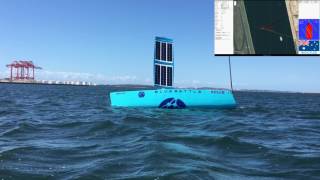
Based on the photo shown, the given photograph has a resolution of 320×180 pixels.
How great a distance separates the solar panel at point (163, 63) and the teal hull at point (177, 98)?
0.78 metres

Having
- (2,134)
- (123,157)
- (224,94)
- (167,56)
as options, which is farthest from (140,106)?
(123,157)

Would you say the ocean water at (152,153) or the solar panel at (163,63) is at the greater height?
the solar panel at (163,63)

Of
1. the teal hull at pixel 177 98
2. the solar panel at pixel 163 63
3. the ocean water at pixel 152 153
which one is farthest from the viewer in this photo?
the solar panel at pixel 163 63

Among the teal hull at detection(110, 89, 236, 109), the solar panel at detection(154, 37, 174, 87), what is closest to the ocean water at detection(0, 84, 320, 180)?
the teal hull at detection(110, 89, 236, 109)

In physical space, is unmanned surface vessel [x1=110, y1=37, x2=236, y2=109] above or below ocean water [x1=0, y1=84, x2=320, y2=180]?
above

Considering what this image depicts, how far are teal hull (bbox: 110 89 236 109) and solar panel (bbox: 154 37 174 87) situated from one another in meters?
0.78

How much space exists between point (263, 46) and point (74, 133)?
7256 mm

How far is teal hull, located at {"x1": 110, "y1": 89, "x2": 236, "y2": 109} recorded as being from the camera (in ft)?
84.4

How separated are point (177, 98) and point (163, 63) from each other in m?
2.24

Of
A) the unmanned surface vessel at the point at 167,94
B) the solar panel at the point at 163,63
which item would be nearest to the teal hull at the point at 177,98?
the unmanned surface vessel at the point at 167,94

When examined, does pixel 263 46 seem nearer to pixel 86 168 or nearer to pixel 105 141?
pixel 86 168

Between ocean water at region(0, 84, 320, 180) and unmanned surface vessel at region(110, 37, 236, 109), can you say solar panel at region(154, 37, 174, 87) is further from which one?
ocean water at region(0, 84, 320, 180)

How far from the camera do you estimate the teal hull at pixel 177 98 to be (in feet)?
84.4

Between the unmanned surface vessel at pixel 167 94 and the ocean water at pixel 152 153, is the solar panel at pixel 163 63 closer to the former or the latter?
the unmanned surface vessel at pixel 167 94
